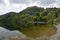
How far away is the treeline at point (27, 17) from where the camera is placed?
324 centimetres

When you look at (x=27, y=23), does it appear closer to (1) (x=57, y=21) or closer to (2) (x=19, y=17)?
(2) (x=19, y=17)

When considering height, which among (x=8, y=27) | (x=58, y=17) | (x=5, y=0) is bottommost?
(x=8, y=27)

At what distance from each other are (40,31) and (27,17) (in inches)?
17.8

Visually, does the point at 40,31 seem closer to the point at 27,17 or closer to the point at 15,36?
the point at 27,17

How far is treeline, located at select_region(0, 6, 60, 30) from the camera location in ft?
10.6

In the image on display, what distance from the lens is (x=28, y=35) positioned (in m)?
3.20

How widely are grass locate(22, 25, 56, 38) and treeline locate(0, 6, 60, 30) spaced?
0.33 feet

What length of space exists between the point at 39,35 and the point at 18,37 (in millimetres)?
486

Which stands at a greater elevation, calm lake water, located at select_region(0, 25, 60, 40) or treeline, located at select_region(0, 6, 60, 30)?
treeline, located at select_region(0, 6, 60, 30)

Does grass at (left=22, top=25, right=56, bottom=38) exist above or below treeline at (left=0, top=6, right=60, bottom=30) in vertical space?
below

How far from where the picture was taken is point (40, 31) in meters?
3.21

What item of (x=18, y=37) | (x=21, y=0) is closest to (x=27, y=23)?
(x=18, y=37)

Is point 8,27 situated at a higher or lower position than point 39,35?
higher

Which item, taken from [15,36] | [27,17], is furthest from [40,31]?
[15,36]
